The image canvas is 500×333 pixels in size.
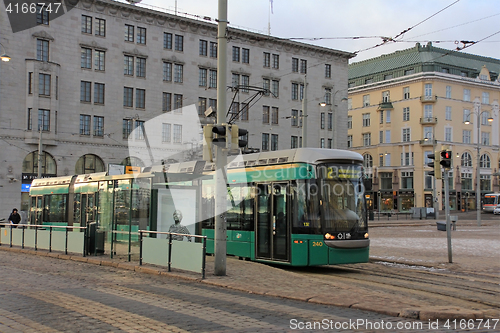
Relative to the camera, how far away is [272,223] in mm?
15555

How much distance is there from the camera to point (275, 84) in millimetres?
63906

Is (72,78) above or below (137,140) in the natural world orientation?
above

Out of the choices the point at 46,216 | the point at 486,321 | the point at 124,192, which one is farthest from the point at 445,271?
the point at 46,216

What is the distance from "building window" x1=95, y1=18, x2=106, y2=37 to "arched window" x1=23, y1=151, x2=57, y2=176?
1194 cm

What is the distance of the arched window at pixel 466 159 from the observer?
3279 inches

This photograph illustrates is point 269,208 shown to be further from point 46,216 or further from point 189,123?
point 189,123

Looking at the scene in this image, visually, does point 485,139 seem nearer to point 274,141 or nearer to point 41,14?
point 274,141

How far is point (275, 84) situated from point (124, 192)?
157 ft

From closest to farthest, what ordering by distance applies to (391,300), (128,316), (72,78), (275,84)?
(128,316) < (391,300) < (72,78) < (275,84)

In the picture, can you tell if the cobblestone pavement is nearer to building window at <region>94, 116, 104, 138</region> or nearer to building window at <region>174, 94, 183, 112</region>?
building window at <region>94, 116, 104, 138</region>

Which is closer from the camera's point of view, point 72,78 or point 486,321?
point 486,321

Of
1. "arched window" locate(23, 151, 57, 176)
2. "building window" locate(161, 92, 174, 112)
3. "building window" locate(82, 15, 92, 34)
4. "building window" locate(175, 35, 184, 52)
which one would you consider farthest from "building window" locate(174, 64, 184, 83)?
"arched window" locate(23, 151, 57, 176)

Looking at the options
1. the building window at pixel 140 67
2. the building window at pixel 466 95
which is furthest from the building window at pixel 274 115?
the building window at pixel 466 95

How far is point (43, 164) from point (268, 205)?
38.2 meters
